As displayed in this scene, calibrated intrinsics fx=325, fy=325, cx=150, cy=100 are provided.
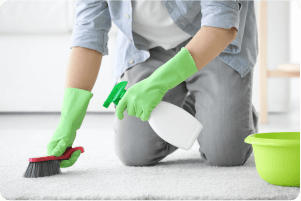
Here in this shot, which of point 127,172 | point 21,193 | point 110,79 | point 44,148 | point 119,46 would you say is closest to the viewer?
point 21,193

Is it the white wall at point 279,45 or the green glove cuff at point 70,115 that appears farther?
the white wall at point 279,45

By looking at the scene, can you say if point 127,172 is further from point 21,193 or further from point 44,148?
point 44,148

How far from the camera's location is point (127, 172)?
2.59ft

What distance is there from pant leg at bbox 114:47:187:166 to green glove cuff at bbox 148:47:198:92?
0.24 meters

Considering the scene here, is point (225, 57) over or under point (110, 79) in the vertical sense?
over

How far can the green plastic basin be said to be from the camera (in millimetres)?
599

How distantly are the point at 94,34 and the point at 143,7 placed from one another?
5.7 inches

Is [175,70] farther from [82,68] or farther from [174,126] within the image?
[82,68]

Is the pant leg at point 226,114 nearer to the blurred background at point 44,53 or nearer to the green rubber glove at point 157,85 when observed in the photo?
the green rubber glove at point 157,85

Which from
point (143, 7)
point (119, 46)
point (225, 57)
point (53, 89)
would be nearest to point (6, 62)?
point (53, 89)

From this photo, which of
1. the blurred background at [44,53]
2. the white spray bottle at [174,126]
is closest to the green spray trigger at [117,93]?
the white spray bottle at [174,126]

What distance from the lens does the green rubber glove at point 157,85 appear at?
0.67 m

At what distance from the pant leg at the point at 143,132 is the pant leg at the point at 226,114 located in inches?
4.5

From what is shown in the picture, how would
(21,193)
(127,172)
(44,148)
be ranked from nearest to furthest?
(21,193) < (127,172) < (44,148)
